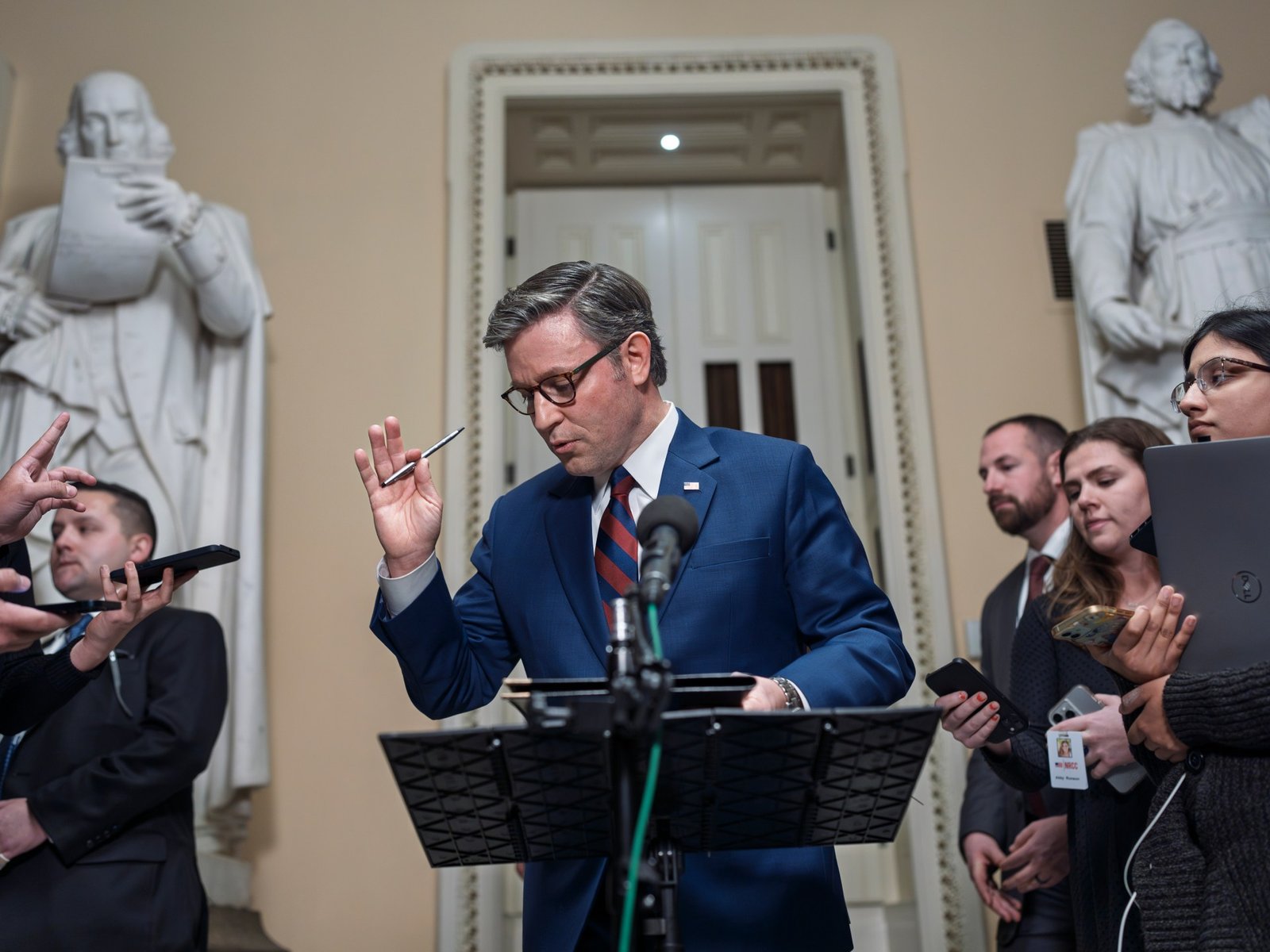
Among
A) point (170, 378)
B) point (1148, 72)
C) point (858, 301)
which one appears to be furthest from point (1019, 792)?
point (170, 378)

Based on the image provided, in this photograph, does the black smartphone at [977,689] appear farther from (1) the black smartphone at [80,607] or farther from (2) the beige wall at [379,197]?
(2) the beige wall at [379,197]

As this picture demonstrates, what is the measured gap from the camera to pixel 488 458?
5.04 metres

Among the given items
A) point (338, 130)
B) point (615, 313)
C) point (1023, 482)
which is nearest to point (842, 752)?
point (615, 313)

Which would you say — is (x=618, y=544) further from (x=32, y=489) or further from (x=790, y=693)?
(x=32, y=489)

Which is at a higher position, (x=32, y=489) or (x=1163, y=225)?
(x=1163, y=225)

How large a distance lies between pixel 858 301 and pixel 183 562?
381cm

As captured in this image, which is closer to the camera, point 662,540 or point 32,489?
point 662,540

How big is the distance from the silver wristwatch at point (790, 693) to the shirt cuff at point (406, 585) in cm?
60

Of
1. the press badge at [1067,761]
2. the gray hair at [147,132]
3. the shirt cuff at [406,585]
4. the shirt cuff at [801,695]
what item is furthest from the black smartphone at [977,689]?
the gray hair at [147,132]

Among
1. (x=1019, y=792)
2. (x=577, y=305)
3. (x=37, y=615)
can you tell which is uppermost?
(x=577, y=305)

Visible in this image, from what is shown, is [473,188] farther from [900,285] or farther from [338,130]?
[900,285]

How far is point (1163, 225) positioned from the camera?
4.71 meters

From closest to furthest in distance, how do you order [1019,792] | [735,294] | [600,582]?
[600,582]
[1019,792]
[735,294]

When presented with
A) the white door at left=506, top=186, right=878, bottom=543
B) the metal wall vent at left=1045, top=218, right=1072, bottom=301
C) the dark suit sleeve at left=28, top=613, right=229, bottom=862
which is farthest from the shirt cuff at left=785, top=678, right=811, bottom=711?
the metal wall vent at left=1045, top=218, right=1072, bottom=301
